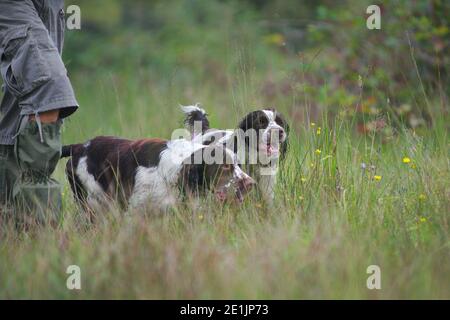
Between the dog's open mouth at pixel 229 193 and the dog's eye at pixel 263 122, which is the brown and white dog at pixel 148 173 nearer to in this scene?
the dog's open mouth at pixel 229 193

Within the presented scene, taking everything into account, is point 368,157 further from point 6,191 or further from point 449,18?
point 449,18

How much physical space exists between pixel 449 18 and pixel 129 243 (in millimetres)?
6136

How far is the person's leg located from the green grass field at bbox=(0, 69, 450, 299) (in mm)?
232

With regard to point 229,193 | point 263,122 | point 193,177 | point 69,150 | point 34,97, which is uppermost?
point 263,122

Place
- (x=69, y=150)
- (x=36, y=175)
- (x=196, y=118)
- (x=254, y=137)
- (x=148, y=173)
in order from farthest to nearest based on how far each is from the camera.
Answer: (x=196, y=118) < (x=254, y=137) < (x=69, y=150) < (x=148, y=173) < (x=36, y=175)

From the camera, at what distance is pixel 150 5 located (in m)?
16.9

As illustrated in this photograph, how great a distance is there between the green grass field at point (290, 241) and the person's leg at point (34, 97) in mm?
232

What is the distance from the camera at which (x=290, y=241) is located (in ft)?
12.5

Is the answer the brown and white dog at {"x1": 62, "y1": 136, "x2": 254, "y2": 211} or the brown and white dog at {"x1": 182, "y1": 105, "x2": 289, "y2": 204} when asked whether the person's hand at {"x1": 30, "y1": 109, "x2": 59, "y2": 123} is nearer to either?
the brown and white dog at {"x1": 62, "y1": 136, "x2": 254, "y2": 211}

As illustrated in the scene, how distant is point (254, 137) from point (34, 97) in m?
1.93

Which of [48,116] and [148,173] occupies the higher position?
[48,116]

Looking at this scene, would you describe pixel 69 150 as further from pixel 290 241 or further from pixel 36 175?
pixel 290 241

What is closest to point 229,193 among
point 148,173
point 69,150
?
point 148,173

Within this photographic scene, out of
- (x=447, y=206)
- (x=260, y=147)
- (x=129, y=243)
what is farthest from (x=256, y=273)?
(x=260, y=147)
